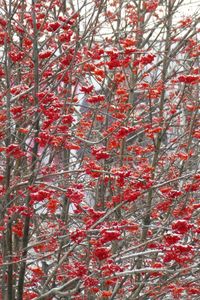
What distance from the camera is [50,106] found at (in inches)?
271

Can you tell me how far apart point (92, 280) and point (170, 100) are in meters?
4.51

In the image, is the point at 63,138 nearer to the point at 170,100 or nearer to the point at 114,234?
the point at 114,234

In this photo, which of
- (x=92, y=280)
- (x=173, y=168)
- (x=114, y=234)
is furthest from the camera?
(x=173, y=168)

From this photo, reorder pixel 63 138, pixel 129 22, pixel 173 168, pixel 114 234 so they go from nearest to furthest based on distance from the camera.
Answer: pixel 114 234 → pixel 63 138 → pixel 173 168 → pixel 129 22

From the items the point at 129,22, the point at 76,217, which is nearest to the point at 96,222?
the point at 76,217

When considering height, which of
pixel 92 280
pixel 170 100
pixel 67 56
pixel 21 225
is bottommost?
pixel 92 280

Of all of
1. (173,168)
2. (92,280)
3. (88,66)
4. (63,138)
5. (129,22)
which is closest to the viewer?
(92,280)

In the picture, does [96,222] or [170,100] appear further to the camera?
[170,100]

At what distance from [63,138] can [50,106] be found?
1.36 ft

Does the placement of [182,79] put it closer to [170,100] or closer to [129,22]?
[170,100]

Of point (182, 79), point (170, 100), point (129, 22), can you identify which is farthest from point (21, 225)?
point (129, 22)

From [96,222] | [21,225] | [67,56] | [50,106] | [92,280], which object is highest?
[67,56]

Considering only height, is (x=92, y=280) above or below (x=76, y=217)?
below

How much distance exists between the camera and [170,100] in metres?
Result: 10.3
